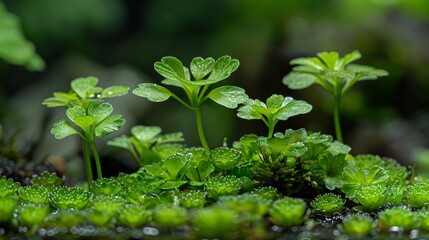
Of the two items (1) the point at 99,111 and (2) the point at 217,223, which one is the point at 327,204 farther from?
(1) the point at 99,111

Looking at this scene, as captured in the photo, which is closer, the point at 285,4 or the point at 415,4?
the point at 415,4

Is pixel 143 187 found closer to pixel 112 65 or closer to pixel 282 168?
pixel 282 168

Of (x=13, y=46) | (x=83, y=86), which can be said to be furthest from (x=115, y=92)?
(x=13, y=46)

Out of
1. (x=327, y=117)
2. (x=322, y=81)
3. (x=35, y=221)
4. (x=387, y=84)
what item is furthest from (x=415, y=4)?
(x=35, y=221)

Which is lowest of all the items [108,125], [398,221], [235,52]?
[398,221]

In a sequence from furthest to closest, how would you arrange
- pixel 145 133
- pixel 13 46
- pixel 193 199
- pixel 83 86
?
pixel 13 46, pixel 145 133, pixel 83 86, pixel 193 199

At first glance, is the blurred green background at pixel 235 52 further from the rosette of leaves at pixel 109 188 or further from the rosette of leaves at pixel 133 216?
the rosette of leaves at pixel 133 216

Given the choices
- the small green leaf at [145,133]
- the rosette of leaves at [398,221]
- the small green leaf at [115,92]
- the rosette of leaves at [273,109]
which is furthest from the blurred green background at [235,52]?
the rosette of leaves at [398,221]

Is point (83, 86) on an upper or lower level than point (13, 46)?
lower
